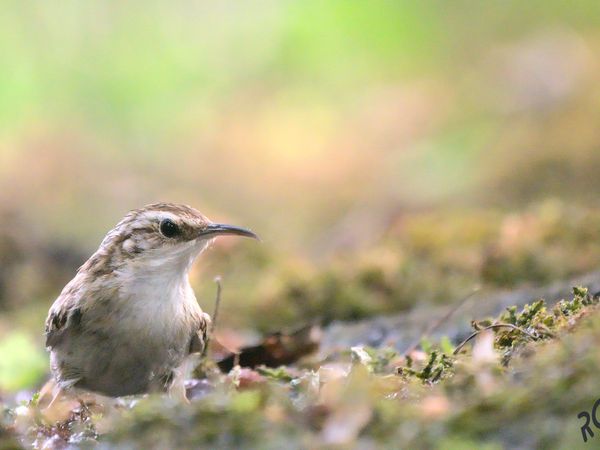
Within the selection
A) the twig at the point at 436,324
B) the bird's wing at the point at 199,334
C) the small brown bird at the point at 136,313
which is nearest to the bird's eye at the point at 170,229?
the small brown bird at the point at 136,313

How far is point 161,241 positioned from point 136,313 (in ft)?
1.82

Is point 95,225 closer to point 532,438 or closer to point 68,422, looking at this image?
point 68,422

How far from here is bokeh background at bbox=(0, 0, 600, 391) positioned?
930 centimetres

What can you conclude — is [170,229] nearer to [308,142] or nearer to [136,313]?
[136,313]

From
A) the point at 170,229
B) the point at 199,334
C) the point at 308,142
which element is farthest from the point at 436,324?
the point at 308,142

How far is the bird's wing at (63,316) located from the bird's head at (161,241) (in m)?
0.22

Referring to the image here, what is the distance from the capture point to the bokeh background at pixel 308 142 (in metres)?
9.30

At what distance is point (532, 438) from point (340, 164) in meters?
12.6

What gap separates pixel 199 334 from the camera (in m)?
6.19

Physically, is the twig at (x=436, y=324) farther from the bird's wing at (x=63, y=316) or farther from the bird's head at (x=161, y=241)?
the bird's wing at (x=63, y=316)

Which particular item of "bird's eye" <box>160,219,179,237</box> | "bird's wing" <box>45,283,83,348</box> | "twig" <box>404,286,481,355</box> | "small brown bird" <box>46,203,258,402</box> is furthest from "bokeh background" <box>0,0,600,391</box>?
"bird's eye" <box>160,219,179,237</box>

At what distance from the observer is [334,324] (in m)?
8.23

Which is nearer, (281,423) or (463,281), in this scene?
(281,423)

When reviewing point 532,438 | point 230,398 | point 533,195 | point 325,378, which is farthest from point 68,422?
point 533,195
